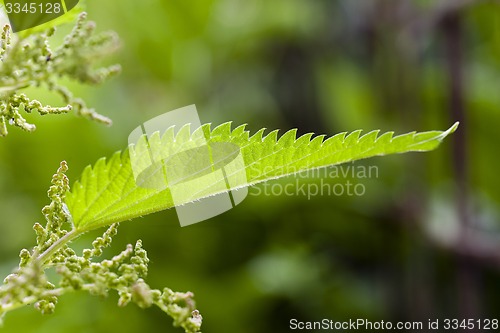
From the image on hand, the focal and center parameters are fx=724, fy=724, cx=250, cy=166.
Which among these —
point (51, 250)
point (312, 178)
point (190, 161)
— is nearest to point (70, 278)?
point (51, 250)

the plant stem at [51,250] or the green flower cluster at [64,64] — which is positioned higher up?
the green flower cluster at [64,64]

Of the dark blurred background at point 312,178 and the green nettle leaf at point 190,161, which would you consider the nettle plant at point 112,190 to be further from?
the dark blurred background at point 312,178

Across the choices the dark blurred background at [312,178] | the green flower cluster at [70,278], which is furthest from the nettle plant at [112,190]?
the dark blurred background at [312,178]

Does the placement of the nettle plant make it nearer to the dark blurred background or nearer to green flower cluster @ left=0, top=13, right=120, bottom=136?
green flower cluster @ left=0, top=13, right=120, bottom=136

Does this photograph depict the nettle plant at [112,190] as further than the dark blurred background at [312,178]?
No

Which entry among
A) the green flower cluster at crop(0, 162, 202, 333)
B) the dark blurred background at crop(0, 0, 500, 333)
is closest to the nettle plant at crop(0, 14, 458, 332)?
the green flower cluster at crop(0, 162, 202, 333)

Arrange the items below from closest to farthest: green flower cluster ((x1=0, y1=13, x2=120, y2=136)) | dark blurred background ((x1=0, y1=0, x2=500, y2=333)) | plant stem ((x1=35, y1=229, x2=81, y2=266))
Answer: green flower cluster ((x1=0, y1=13, x2=120, y2=136)), plant stem ((x1=35, y1=229, x2=81, y2=266)), dark blurred background ((x1=0, y1=0, x2=500, y2=333))

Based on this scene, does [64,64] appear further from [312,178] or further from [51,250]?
[312,178]

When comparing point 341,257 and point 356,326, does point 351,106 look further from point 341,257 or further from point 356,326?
point 356,326
